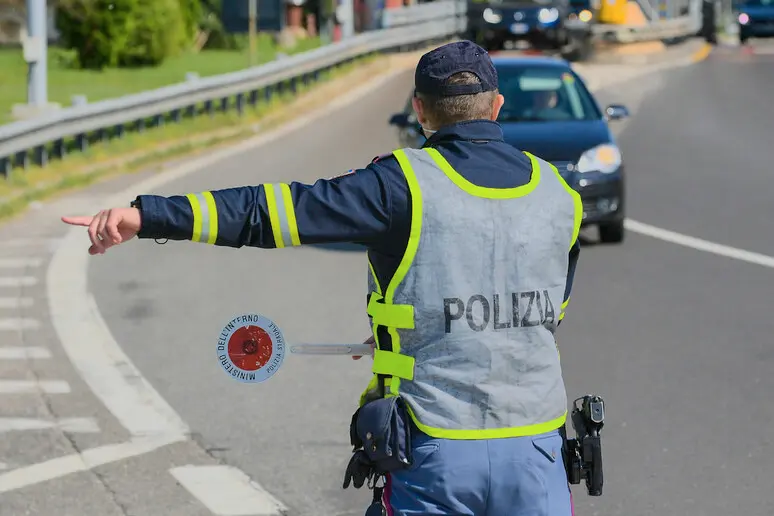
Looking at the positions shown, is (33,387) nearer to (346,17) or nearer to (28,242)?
(28,242)

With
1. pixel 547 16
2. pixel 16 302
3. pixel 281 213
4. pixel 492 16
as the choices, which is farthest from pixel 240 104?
pixel 281 213

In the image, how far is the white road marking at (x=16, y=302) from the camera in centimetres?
1109

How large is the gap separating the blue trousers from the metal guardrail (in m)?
13.6

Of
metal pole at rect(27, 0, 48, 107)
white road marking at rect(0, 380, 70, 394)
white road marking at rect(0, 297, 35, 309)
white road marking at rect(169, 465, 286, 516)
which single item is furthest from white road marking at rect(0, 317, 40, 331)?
metal pole at rect(27, 0, 48, 107)

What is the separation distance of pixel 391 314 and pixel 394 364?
12cm

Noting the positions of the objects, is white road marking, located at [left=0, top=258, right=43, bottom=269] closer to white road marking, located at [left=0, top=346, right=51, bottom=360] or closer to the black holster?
white road marking, located at [left=0, top=346, right=51, bottom=360]

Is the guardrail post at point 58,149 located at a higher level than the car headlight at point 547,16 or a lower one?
lower

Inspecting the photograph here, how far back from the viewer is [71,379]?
8.85m

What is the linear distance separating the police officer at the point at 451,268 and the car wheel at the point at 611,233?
10.6m

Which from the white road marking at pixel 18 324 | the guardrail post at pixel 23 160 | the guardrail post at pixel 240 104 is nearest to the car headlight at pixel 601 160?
the white road marking at pixel 18 324

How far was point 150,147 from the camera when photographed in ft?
70.8

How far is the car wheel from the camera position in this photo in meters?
14.4

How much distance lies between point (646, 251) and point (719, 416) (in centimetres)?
594

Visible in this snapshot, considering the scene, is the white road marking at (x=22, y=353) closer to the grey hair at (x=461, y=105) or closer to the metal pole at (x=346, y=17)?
the grey hair at (x=461, y=105)
